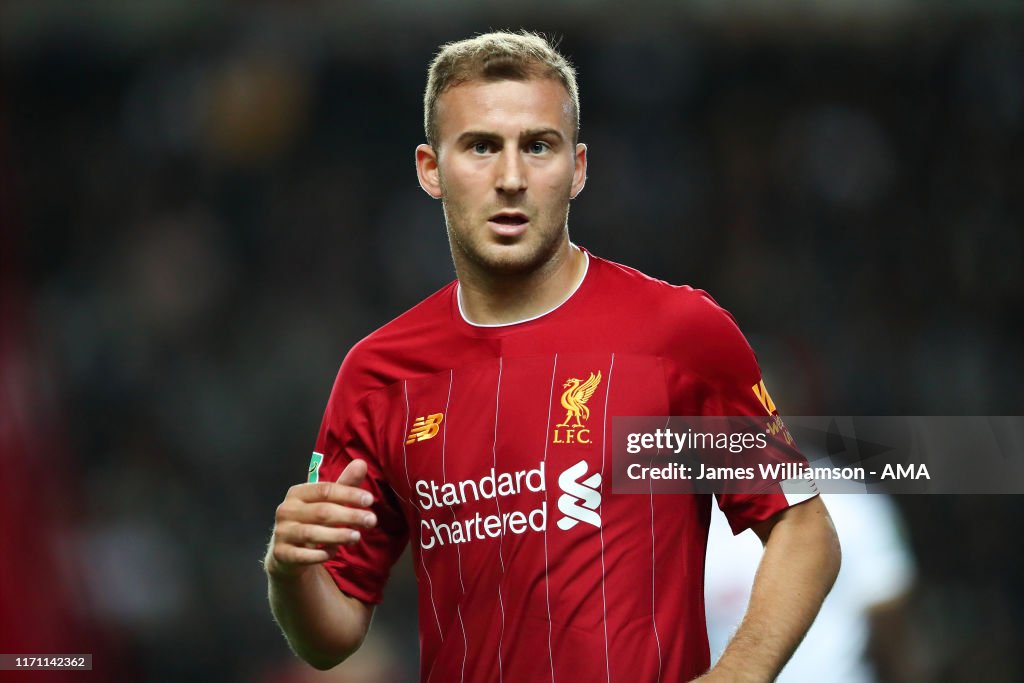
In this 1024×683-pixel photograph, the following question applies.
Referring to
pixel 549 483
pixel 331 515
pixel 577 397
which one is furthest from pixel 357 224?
pixel 331 515

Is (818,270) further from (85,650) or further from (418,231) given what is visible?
(85,650)

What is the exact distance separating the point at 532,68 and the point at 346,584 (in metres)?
1.44

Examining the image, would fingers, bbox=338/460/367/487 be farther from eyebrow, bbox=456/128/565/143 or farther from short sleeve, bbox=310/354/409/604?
eyebrow, bbox=456/128/565/143

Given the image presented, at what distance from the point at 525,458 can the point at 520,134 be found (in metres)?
0.82

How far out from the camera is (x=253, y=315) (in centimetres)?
855

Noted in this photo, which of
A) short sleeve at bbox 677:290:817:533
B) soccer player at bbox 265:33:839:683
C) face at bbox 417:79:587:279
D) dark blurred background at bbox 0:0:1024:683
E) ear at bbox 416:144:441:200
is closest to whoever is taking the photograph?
soccer player at bbox 265:33:839:683

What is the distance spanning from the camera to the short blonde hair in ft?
11.3

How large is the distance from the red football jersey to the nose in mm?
327

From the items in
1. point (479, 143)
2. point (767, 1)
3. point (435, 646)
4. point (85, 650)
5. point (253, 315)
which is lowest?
point (435, 646)

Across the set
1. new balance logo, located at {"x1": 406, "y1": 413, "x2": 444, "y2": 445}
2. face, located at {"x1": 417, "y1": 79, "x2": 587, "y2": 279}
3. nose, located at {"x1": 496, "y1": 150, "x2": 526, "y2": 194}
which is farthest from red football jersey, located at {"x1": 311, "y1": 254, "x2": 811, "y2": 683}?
nose, located at {"x1": 496, "y1": 150, "x2": 526, "y2": 194}

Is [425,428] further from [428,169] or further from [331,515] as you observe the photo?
[428,169]

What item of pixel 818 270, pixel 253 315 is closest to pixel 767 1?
pixel 818 270

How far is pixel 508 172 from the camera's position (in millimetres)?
3326

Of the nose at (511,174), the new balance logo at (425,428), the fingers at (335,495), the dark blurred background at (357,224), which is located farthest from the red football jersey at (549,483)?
the dark blurred background at (357,224)
